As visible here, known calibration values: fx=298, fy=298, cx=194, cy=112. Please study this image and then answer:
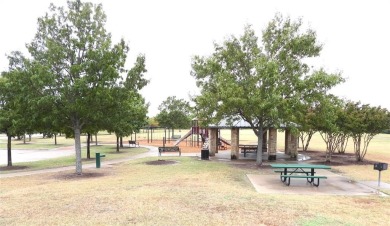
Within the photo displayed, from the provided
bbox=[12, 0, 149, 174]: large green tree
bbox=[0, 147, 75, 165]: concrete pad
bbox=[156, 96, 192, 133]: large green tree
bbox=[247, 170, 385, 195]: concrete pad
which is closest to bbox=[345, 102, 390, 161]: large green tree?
bbox=[247, 170, 385, 195]: concrete pad

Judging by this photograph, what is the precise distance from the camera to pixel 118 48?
1587 centimetres

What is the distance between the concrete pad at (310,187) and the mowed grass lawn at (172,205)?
2.12ft

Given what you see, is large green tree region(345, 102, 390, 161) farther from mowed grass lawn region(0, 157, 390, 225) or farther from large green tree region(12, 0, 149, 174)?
large green tree region(12, 0, 149, 174)

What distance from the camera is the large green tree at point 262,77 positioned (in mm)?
17234

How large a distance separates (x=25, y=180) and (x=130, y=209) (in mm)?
8659

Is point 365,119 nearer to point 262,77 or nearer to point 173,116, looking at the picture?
point 262,77

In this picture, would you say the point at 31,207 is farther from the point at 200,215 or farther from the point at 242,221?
the point at 242,221

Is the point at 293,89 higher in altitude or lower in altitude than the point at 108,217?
higher

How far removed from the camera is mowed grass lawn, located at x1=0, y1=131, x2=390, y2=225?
7777 mm

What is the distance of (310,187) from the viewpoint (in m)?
12.5

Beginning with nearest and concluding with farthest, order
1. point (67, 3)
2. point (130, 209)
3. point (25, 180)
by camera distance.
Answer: point (130, 209), point (25, 180), point (67, 3)

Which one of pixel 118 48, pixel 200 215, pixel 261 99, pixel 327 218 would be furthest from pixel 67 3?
pixel 327 218

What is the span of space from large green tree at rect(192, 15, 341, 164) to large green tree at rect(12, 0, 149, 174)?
19.7 feet

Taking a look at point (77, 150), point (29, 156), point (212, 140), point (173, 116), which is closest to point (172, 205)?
point (77, 150)
